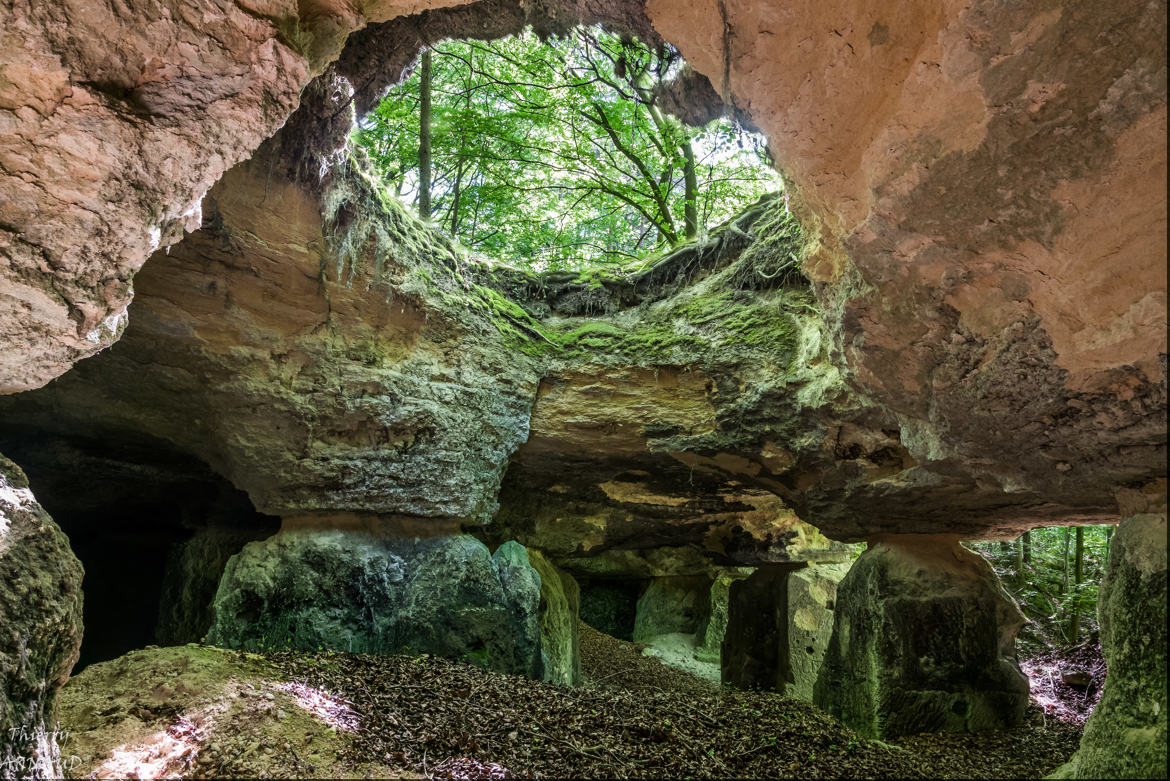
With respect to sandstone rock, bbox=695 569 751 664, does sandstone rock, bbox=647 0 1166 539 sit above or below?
above

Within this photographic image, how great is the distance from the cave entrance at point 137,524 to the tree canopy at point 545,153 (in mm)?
3933

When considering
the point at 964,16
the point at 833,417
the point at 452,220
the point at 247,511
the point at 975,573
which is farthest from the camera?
the point at 452,220

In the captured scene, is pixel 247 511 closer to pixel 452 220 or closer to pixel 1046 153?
pixel 452 220

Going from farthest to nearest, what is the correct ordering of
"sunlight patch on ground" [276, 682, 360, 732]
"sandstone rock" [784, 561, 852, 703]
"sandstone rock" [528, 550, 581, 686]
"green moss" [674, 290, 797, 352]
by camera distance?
1. "sandstone rock" [784, 561, 852, 703]
2. "sandstone rock" [528, 550, 581, 686]
3. "green moss" [674, 290, 797, 352]
4. "sunlight patch on ground" [276, 682, 360, 732]

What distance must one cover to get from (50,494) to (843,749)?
293 inches

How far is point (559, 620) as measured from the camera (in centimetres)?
778

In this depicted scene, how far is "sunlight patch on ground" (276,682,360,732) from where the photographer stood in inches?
124

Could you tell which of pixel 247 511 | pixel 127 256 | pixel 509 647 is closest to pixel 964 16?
pixel 127 256

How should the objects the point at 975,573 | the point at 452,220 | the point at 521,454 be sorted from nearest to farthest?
the point at 975,573
the point at 521,454
the point at 452,220

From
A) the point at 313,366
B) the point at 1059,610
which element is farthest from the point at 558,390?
the point at 1059,610

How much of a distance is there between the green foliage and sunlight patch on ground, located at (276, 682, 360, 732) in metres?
7.64

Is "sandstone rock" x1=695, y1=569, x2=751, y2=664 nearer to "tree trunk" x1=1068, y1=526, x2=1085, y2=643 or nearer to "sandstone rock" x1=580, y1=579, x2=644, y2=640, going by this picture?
"sandstone rock" x1=580, y1=579, x2=644, y2=640

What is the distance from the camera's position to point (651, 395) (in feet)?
20.0

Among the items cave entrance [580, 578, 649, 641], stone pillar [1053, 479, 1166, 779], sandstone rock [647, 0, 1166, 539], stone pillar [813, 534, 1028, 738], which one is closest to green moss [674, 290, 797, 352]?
sandstone rock [647, 0, 1166, 539]
